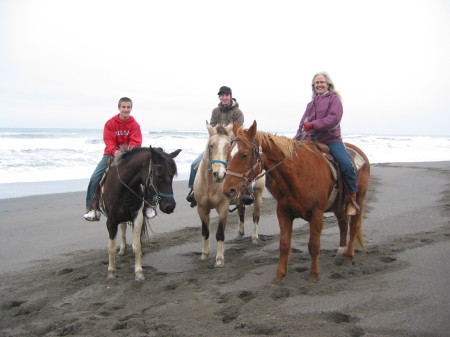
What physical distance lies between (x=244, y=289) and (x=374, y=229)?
367 centimetres

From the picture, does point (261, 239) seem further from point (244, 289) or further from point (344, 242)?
point (244, 289)

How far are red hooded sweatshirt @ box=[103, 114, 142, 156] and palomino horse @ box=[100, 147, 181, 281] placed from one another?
62 cm

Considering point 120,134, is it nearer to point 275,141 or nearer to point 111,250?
point 111,250

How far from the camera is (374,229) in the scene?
731 centimetres

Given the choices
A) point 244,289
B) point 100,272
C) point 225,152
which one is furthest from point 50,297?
point 225,152

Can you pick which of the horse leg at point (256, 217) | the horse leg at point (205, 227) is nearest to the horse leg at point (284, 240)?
the horse leg at point (205, 227)

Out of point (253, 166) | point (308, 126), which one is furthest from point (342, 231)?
point (253, 166)

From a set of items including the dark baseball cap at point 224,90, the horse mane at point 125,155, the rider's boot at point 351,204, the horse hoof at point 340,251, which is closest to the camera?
the rider's boot at point 351,204

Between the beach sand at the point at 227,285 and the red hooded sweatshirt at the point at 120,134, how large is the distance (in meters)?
1.78

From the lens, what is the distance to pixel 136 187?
17.3ft

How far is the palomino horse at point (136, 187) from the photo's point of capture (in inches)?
197

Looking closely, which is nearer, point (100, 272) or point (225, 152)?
point (225, 152)

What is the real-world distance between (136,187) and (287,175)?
2.03 m

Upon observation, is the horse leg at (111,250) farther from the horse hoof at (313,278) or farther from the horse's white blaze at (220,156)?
the horse hoof at (313,278)
